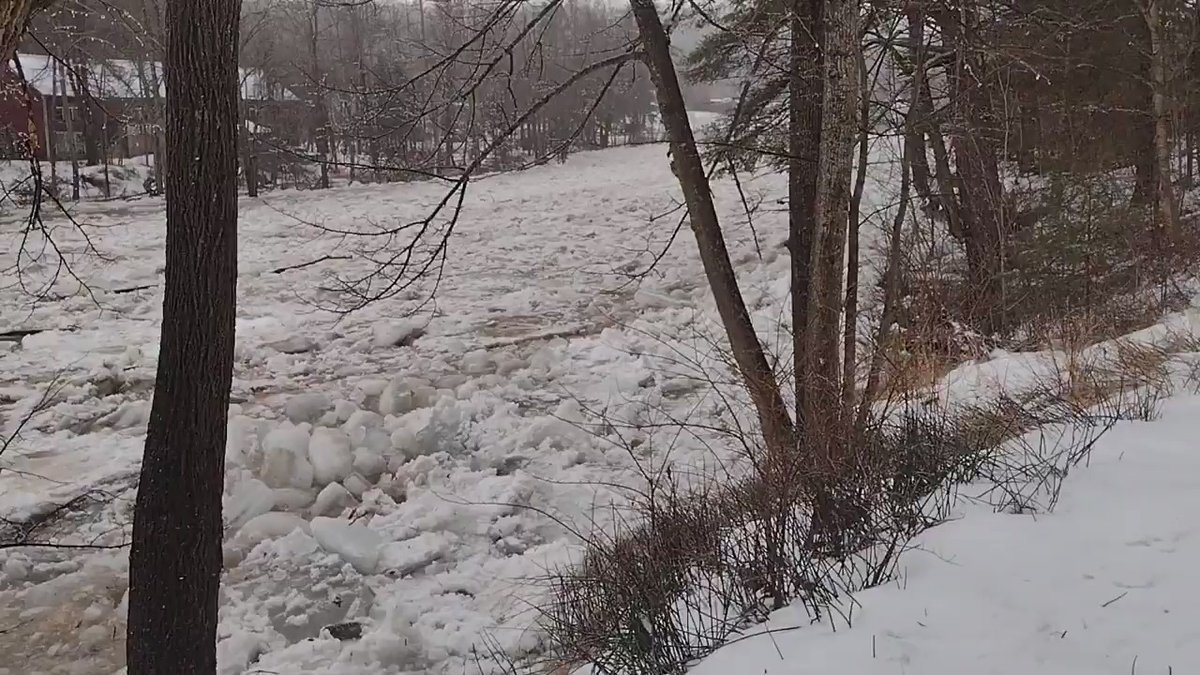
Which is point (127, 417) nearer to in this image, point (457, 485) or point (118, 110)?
point (457, 485)

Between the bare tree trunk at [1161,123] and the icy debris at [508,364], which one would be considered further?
the bare tree trunk at [1161,123]

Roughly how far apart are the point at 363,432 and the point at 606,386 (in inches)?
114

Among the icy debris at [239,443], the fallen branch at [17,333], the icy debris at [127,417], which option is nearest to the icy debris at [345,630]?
the icy debris at [239,443]

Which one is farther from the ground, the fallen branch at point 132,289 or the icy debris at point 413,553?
the fallen branch at point 132,289

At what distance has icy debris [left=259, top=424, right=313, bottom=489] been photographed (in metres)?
7.21

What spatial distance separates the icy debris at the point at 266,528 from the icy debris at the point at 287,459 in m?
0.65

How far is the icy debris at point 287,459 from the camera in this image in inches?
284

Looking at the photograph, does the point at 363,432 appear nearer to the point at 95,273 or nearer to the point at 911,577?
the point at 911,577

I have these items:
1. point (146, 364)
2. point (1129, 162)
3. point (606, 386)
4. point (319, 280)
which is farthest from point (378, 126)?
point (1129, 162)

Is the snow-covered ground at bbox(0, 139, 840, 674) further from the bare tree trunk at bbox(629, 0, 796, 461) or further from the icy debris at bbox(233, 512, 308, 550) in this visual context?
the bare tree trunk at bbox(629, 0, 796, 461)

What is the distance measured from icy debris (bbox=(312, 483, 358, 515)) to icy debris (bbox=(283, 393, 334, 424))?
1651mm

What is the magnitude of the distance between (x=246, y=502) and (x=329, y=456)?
3.07 ft

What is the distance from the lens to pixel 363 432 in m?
7.98

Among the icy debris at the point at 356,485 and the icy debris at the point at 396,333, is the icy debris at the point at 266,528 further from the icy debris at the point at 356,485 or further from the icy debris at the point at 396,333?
the icy debris at the point at 396,333
